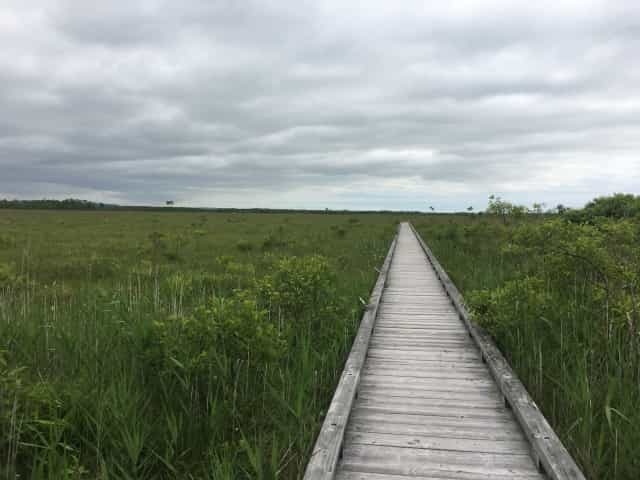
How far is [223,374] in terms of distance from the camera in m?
3.52

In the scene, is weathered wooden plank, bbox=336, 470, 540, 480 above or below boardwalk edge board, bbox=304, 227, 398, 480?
below

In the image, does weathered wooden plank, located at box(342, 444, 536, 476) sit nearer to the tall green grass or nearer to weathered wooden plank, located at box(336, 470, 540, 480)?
weathered wooden plank, located at box(336, 470, 540, 480)

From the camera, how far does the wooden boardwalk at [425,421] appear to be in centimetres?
269

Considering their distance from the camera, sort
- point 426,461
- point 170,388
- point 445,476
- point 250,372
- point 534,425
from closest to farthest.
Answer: point 445,476 → point 426,461 → point 534,425 → point 170,388 → point 250,372

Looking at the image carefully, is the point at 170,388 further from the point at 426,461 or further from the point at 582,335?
the point at 582,335

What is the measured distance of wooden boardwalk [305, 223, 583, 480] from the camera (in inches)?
106

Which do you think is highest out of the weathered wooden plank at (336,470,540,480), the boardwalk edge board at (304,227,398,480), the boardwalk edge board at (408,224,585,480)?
the boardwalk edge board at (408,224,585,480)

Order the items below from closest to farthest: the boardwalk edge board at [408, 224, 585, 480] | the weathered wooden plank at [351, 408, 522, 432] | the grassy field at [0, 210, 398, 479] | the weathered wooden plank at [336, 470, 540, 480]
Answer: the boardwalk edge board at [408, 224, 585, 480] → the weathered wooden plank at [336, 470, 540, 480] → the grassy field at [0, 210, 398, 479] → the weathered wooden plank at [351, 408, 522, 432]

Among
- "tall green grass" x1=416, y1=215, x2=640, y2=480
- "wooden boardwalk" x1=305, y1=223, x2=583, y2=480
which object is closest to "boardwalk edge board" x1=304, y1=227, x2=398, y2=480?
"wooden boardwalk" x1=305, y1=223, x2=583, y2=480

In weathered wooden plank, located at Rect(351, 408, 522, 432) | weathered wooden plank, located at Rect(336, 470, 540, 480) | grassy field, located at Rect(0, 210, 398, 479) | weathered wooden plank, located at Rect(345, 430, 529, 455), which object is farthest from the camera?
weathered wooden plank, located at Rect(351, 408, 522, 432)

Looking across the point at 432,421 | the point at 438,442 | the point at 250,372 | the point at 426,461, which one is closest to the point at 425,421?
the point at 432,421

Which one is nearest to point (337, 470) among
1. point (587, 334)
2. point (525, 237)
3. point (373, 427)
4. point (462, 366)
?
point (373, 427)

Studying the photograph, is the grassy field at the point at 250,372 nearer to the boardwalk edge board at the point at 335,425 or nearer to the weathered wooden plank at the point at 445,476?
the boardwalk edge board at the point at 335,425

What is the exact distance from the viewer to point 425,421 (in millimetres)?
3330
